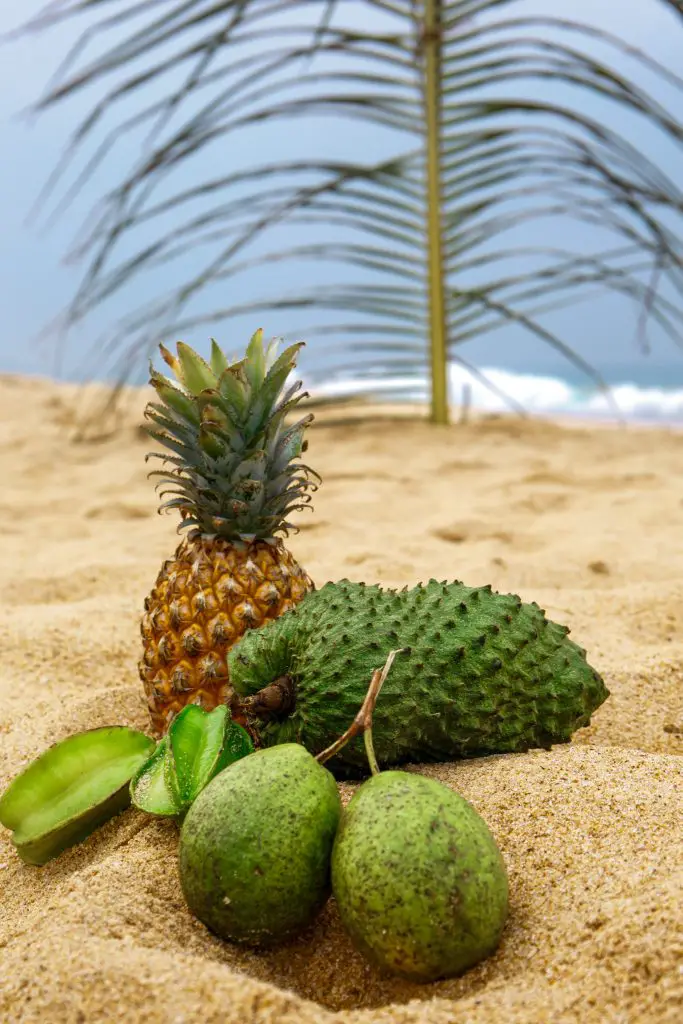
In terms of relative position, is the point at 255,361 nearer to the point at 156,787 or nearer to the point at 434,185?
the point at 156,787

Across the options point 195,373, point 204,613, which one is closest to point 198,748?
point 204,613

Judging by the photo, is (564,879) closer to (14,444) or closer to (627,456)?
(627,456)

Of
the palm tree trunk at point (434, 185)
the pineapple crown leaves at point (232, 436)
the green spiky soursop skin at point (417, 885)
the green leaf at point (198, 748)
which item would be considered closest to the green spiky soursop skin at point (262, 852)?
the green spiky soursop skin at point (417, 885)

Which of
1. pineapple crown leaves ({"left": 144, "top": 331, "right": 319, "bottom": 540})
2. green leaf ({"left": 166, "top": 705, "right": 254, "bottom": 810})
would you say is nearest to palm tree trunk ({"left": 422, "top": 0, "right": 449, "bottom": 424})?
pineapple crown leaves ({"left": 144, "top": 331, "right": 319, "bottom": 540})

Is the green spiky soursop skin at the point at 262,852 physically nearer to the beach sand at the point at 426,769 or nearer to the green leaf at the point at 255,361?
the beach sand at the point at 426,769

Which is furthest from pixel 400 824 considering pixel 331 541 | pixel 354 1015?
pixel 331 541

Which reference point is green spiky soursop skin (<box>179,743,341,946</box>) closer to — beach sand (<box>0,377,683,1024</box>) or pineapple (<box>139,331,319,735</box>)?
beach sand (<box>0,377,683,1024</box>)
